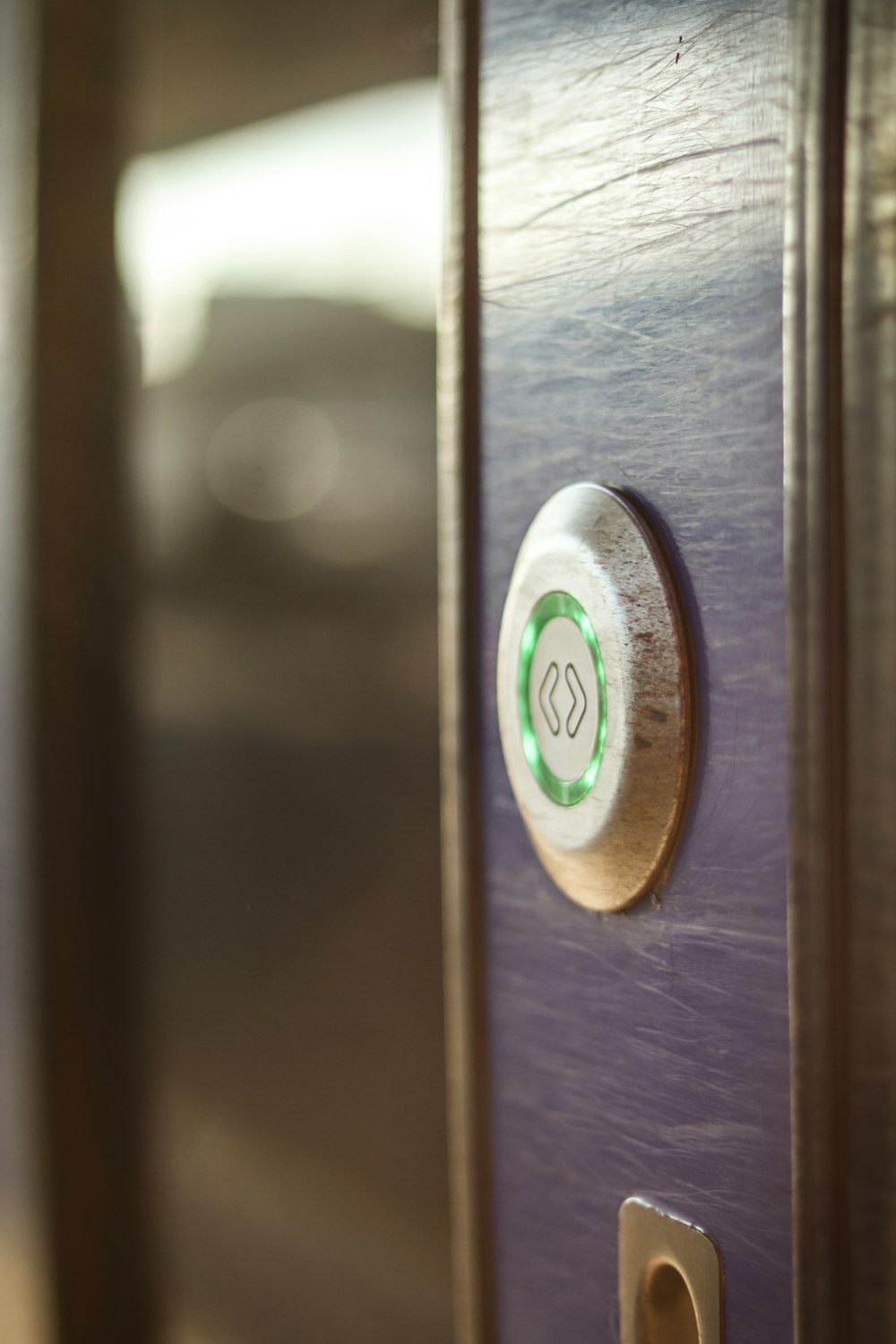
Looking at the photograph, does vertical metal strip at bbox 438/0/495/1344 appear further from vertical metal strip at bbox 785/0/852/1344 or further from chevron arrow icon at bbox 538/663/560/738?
vertical metal strip at bbox 785/0/852/1344

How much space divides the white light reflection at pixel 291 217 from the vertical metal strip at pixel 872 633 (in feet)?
1.80

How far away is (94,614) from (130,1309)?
85 centimetres

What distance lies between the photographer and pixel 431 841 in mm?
984

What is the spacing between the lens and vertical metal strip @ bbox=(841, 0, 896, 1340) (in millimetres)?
430

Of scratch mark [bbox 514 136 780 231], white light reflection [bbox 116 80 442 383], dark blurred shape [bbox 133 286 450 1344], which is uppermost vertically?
white light reflection [bbox 116 80 442 383]

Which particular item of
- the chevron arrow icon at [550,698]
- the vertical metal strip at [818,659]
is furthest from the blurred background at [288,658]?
the vertical metal strip at [818,659]

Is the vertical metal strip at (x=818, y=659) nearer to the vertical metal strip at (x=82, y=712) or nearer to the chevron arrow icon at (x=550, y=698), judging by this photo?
the chevron arrow icon at (x=550, y=698)

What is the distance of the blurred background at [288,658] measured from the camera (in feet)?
3.24

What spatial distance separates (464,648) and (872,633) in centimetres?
28

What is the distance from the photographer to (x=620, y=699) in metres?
0.54

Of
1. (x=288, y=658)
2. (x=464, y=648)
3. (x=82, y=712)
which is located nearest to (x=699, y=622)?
(x=464, y=648)

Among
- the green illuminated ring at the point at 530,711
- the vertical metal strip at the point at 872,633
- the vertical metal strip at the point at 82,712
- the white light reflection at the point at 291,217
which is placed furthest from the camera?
the vertical metal strip at the point at 82,712

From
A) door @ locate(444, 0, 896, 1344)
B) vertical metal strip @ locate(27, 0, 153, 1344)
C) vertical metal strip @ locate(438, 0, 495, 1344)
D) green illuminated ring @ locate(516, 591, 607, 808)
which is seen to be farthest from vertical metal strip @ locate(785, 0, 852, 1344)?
vertical metal strip @ locate(27, 0, 153, 1344)

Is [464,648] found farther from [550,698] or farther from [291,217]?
[291,217]
